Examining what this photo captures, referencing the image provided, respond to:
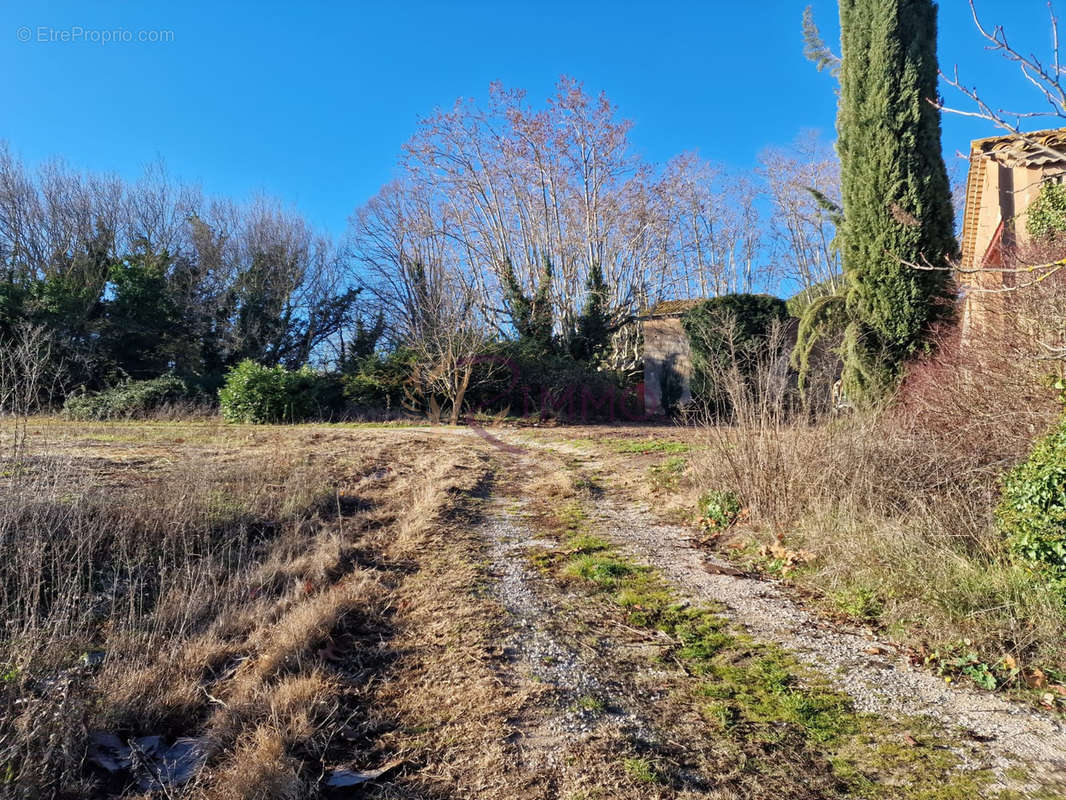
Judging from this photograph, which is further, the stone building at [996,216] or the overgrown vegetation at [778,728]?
the stone building at [996,216]

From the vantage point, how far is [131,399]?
14.9 meters

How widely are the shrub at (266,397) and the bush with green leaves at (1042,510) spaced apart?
14.5 metres

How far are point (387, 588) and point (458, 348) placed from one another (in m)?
10.7

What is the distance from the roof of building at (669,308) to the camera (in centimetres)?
1969

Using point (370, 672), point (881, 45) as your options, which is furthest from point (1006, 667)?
point (881, 45)

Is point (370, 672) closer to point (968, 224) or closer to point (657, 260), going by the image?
point (968, 224)

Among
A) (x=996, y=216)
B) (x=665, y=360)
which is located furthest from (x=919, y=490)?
(x=665, y=360)

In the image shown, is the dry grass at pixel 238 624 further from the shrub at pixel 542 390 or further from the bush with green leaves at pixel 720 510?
the shrub at pixel 542 390

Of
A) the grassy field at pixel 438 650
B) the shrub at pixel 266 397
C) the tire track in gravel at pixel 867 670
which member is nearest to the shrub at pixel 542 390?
the shrub at pixel 266 397

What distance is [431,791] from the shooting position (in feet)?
7.36

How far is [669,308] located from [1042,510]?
1762 centimetres

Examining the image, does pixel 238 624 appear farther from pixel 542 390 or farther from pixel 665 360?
pixel 665 360

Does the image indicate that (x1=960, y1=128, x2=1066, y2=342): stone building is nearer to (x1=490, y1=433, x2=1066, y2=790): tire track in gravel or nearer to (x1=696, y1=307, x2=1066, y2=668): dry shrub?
(x1=696, y1=307, x2=1066, y2=668): dry shrub

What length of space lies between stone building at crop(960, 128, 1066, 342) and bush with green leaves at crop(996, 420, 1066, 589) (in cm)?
97
